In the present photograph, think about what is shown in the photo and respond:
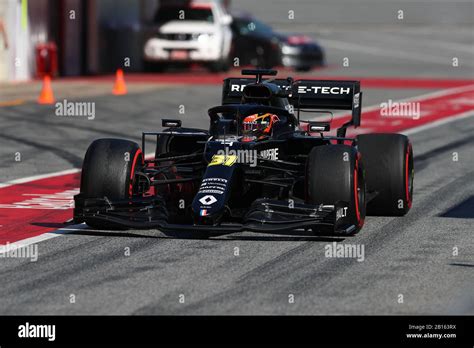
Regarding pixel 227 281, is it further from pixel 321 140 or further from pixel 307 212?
pixel 321 140

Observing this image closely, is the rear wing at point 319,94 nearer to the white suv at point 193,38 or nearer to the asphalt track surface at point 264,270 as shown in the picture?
Answer: the asphalt track surface at point 264,270

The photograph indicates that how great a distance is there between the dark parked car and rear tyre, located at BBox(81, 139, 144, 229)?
2596cm

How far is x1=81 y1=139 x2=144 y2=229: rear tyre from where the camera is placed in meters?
12.1

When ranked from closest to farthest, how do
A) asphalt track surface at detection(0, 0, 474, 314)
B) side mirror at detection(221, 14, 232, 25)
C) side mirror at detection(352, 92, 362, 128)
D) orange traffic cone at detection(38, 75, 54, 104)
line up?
1. asphalt track surface at detection(0, 0, 474, 314)
2. side mirror at detection(352, 92, 362, 128)
3. orange traffic cone at detection(38, 75, 54, 104)
4. side mirror at detection(221, 14, 232, 25)

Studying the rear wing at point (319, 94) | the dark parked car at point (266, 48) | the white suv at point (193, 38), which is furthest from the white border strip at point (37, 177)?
the dark parked car at point (266, 48)

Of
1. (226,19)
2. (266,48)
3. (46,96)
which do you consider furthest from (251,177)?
(266,48)

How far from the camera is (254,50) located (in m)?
38.4

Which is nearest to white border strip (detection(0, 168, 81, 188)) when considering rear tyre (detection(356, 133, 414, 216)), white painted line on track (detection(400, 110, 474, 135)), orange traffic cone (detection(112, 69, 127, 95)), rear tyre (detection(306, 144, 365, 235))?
rear tyre (detection(356, 133, 414, 216))

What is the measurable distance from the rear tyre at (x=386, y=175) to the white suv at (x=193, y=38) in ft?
76.7

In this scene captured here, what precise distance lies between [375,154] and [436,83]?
21.8m

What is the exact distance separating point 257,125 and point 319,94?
1.64 m

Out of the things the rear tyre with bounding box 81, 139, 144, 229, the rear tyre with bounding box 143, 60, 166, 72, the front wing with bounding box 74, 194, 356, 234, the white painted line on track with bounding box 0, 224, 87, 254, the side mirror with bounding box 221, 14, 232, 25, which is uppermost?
the rear tyre with bounding box 81, 139, 144, 229

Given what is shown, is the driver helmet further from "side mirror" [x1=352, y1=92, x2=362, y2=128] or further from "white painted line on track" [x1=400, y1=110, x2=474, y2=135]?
"white painted line on track" [x1=400, y1=110, x2=474, y2=135]
